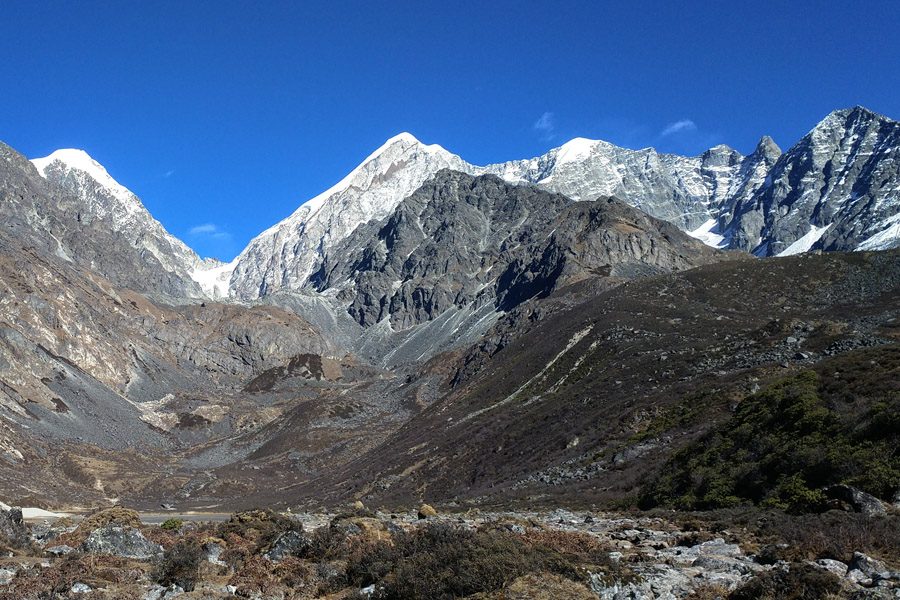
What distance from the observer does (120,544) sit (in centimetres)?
2081

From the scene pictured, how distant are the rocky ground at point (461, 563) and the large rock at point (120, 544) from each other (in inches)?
1.9

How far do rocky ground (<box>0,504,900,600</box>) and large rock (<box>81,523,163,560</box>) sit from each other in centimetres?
5

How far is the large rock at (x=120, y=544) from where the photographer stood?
20.5 meters

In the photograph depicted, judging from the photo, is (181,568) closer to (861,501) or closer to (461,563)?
(461,563)

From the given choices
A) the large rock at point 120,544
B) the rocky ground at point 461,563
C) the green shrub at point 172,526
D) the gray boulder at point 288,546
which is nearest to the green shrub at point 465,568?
the rocky ground at point 461,563

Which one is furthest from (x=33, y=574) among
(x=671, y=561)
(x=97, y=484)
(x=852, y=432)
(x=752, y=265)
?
(x=752, y=265)

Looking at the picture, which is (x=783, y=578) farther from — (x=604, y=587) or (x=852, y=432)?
(x=852, y=432)

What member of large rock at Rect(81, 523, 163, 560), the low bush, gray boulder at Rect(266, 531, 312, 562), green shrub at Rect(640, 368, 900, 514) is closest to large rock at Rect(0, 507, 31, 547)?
large rock at Rect(81, 523, 163, 560)

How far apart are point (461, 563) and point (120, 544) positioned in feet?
42.3

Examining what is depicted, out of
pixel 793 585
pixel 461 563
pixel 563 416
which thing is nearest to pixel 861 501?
pixel 793 585

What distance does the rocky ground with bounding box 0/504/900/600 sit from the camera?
13258 millimetres

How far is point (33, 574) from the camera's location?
53.7ft

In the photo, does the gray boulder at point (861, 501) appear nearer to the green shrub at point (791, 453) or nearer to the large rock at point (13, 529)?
the green shrub at point (791, 453)

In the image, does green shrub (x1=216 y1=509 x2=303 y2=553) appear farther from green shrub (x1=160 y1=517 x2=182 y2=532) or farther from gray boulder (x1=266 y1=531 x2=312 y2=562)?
green shrub (x1=160 y1=517 x2=182 y2=532)
